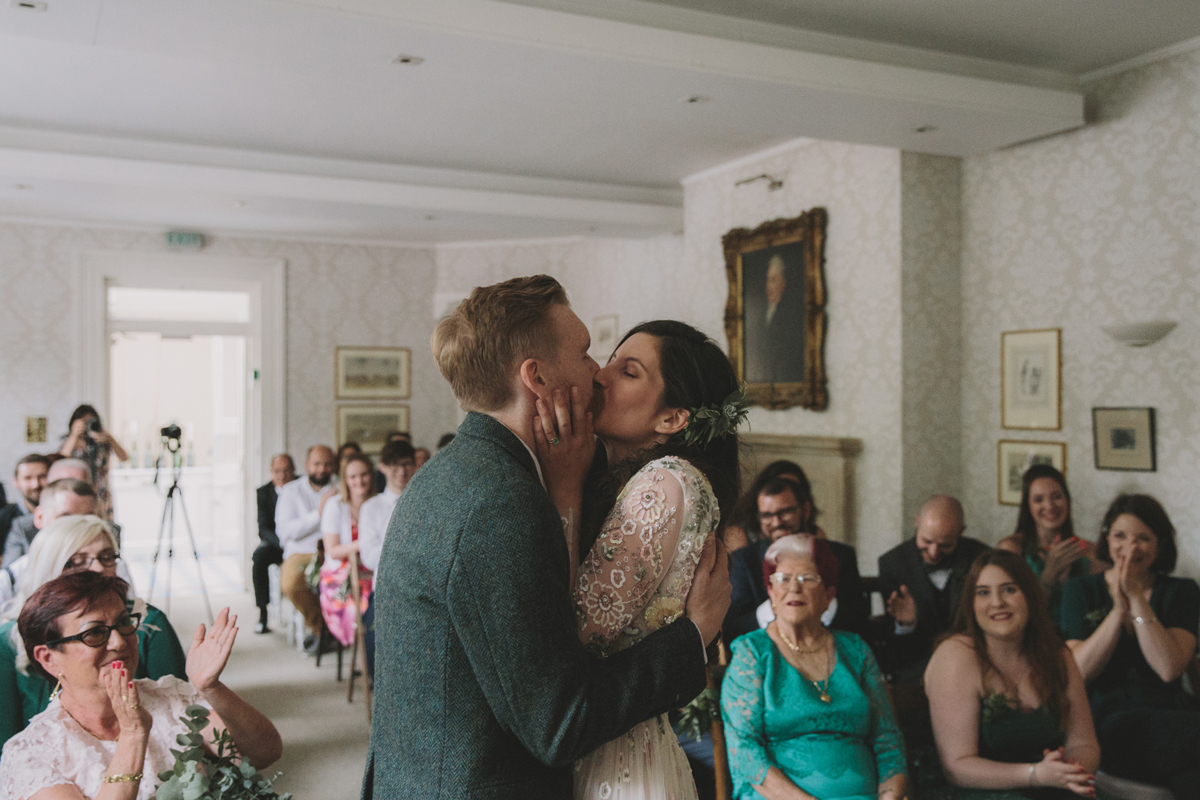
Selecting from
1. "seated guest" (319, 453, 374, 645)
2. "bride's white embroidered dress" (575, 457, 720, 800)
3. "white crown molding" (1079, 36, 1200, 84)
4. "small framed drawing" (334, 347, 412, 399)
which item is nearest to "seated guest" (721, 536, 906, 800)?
"bride's white embroidered dress" (575, 457, 720, 800)

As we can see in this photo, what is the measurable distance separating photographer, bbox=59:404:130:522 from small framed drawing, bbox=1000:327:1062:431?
6.07m

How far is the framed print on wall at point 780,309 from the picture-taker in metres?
6.18

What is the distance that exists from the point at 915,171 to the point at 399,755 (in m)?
5.10

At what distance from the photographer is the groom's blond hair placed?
1.34m

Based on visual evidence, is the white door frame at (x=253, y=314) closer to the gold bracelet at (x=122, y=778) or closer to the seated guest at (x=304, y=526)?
the seated guest at (x=304, y=526)

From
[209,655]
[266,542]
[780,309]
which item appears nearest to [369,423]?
[266,542]

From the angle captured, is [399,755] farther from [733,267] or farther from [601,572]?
[733,267]

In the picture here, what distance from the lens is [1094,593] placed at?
3.98m

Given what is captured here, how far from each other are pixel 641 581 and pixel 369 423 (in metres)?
8.72

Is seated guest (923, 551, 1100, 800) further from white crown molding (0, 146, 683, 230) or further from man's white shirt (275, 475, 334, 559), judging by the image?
white crown molding (0, 146, 683, 230)

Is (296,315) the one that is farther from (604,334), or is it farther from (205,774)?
(205,774)

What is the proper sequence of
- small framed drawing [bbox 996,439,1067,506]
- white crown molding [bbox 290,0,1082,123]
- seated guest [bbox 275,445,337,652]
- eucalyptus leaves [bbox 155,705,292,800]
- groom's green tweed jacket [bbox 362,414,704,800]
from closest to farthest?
groom's green tweed jacket [bbox 362,414,704,800], eucalyptus leaves [bbox 155,705,292,800], white crown molding [bbox 290,0,1082,123], small framed drawing [bbox 996,439,1067,506], seated guest [bbox 275,445,337,652]

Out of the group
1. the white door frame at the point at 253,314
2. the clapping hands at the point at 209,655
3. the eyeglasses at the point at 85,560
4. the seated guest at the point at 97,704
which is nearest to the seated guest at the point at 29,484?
the eyeglasses at the point at 85,560

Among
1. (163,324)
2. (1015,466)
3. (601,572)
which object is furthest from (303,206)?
(601,572)
